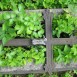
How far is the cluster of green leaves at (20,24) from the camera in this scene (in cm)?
253

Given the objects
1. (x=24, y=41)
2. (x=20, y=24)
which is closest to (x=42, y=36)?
(x=24, y=41)

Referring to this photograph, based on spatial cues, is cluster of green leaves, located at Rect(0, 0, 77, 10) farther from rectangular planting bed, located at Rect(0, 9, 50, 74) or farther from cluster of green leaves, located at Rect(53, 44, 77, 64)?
cluster of green leaves, located at Rect(53, 44, 77, 64)

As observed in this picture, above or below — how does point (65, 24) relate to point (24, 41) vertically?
above

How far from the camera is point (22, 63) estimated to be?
281 cm

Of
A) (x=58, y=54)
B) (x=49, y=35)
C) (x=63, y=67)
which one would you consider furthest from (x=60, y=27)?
(x=63, y=67)

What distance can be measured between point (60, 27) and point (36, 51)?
430mm

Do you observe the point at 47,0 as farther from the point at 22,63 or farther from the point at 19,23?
the point at 22,63

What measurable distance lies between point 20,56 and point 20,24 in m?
0.44

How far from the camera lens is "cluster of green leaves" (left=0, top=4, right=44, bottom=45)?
2.53 m

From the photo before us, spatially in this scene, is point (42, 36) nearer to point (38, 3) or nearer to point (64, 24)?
point (64, 24)

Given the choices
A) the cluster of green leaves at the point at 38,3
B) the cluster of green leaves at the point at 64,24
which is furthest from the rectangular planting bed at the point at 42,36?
the cluster of green leaves at the point at 38,3

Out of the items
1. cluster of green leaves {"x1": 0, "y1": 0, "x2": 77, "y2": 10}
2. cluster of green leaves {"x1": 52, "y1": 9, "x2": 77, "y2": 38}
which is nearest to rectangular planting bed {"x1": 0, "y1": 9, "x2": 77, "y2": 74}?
cluster of green leaves {"x1": 52, "y1": 9, "x2": 77, "y2": 38}

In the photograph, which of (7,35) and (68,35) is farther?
(68,35)

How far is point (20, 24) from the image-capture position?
2.55 m
